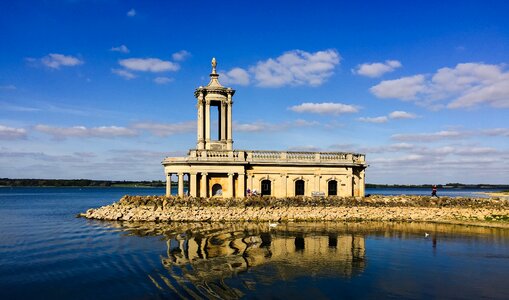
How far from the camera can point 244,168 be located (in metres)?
39.7

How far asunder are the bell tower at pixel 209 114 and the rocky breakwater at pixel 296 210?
615cm

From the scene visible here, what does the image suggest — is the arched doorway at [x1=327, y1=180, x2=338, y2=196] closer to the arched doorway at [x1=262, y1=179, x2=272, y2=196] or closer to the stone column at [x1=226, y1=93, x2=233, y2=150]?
the arched doorway at [x1=262, y1=179, x2=272, y2=196]

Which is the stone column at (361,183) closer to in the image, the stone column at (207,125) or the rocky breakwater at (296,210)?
the rocky breakwater at (296,210)

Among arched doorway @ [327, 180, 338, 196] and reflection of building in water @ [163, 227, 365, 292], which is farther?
arched doorway @ [327, 180, 338, 196]

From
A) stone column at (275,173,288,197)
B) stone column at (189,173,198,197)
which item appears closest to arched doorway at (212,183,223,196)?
stone column at (189,173,198,197)

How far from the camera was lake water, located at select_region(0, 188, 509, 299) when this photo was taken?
16.2 m

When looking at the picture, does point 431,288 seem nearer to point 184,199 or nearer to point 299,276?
point 299,276

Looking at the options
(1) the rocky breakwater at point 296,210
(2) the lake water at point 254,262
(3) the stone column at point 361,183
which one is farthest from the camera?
(3) the stone column at point 361,183

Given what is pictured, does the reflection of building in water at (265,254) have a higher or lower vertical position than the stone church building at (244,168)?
lower

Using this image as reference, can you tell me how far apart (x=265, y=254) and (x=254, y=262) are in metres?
1.93

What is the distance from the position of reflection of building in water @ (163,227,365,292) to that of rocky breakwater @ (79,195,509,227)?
22.6 ft

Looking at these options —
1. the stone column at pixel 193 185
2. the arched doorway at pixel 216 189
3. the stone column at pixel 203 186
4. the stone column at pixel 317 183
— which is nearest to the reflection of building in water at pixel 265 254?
the stone column at pixel 203 186

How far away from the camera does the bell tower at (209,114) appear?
41.5 meters

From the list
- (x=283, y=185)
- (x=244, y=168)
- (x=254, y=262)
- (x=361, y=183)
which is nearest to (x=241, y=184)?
(x=244, y=168)
